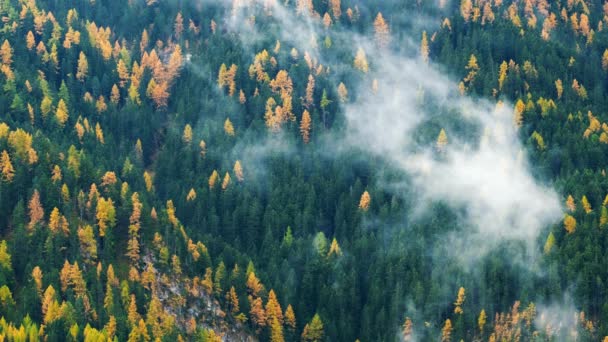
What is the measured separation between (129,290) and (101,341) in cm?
2010

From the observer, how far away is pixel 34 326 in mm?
179000

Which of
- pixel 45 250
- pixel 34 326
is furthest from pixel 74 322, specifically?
pixel 45 250

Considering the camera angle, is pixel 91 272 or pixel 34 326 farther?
pixel 91 272

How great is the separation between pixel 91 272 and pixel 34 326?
20069 mm

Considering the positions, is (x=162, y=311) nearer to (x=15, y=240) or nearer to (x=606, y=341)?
(x=15, y=240)

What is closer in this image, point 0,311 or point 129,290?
point 0,311

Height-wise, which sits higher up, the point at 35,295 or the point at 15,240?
the point at 15,240

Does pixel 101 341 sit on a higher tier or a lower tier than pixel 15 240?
lower

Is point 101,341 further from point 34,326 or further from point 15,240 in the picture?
point 15,240

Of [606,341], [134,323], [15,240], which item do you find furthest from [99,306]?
[606,341]

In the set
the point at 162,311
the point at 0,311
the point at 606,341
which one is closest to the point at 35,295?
the point at 0,311

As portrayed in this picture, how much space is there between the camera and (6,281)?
193 meters

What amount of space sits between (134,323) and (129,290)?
758cm

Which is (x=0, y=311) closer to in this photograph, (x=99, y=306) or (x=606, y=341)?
(x=99, y=306)
